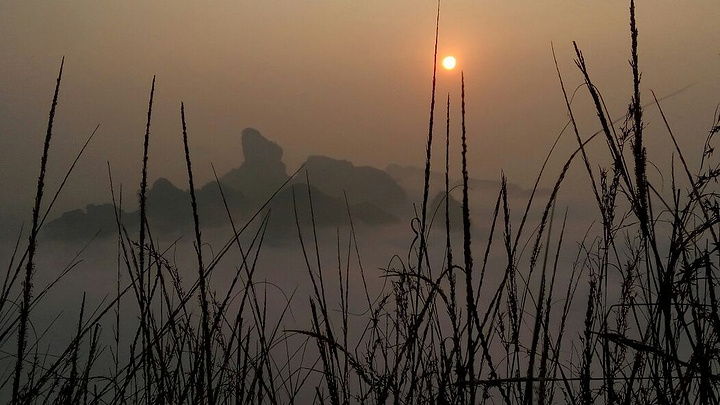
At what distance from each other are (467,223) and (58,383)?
1.48m

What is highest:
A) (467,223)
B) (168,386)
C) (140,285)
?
(467,223)

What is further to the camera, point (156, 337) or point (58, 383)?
point (58, 383)

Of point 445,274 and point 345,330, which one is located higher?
point 445,274

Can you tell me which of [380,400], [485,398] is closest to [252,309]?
[380,400]

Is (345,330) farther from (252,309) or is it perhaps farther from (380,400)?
(380,400)

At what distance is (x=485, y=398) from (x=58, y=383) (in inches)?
51.9

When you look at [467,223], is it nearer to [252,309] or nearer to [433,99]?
[433,99]

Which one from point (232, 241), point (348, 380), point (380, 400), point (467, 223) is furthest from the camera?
point (348, 380)

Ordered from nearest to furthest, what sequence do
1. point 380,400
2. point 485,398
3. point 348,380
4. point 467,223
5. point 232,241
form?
point 467,223, point 380,400, point 232,241, point 348,380, point 485,398

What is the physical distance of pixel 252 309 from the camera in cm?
169

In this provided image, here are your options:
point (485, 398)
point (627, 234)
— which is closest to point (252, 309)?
point (485, 398)

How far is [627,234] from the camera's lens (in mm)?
2102

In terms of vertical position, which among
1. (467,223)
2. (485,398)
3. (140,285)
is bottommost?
(485,398)

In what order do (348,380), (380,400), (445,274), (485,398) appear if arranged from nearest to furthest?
(380,400)
(445,274)
(348,380)
(485,398)
